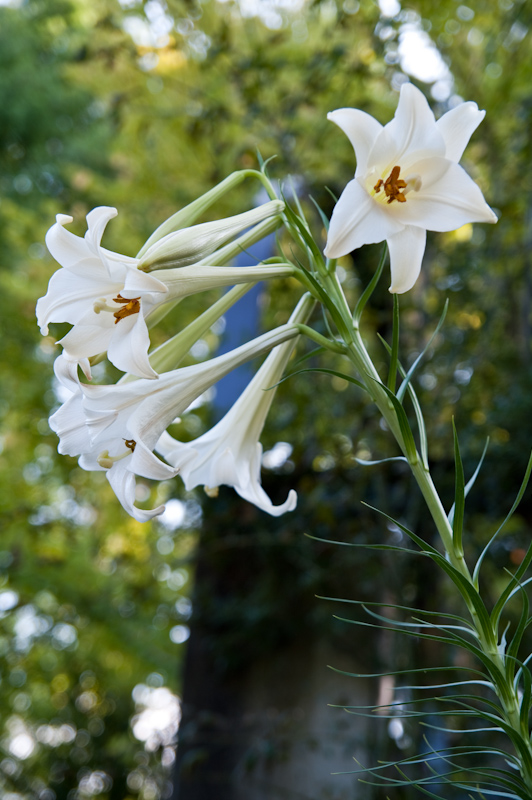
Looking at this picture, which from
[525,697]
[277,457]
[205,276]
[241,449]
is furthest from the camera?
[277,457]

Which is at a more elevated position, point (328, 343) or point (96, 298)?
point (96, 298)

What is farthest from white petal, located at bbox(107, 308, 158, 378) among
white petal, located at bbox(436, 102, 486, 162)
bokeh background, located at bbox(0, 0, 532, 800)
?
bokeh background, located at bbox(0, 0, 532, 800)

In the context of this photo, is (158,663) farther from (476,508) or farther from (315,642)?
(476,508)

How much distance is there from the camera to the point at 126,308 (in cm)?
79

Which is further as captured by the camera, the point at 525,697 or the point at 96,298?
the point at 96,298

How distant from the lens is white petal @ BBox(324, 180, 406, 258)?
2.27ft

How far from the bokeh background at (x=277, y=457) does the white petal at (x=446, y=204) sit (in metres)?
0.84

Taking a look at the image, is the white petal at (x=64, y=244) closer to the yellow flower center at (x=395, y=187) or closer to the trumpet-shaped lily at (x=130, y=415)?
the trumpet-shaped lily at (x=130, y=415)

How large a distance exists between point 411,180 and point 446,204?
0.05m

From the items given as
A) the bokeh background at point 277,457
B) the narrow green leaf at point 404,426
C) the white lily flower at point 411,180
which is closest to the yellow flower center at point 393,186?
the white lily flower at point 411,180

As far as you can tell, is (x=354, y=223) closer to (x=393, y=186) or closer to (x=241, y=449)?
(x=393, y=186)

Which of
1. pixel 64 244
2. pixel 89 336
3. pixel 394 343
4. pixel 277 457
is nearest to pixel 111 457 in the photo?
pixel 89 336

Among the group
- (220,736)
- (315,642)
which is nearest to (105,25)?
(315,642)

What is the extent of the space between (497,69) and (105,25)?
2819 millimetres
